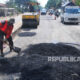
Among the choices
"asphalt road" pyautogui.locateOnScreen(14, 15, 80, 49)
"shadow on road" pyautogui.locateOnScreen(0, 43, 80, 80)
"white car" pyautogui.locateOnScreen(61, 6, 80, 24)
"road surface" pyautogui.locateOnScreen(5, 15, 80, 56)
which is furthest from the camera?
"white car" pyautogui.locateOnScreen(61, 6, 80, 24)

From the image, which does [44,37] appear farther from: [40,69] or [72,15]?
[72,15]

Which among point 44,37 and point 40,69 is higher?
point 40,69

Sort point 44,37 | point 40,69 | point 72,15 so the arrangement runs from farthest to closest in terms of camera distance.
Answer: point 72,15 → point 44,37 → point 40,69

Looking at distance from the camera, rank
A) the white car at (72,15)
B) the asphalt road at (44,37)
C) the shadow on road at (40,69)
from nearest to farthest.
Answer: the shadow on road at (40,69)
the asphalt road at (44,37)
the white car at (72,15)

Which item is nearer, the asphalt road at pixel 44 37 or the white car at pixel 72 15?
the asphalt road at pixel 44 37

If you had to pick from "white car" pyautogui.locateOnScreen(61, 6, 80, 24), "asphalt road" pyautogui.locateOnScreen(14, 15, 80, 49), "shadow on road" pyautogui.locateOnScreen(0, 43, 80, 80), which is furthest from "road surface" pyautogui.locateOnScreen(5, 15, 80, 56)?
"white car" pyautogui.locateOnScreen(61, 6, 80, 24)

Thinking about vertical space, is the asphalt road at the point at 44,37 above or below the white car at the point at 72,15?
below

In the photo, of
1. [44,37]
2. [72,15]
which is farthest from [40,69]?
[72,15]

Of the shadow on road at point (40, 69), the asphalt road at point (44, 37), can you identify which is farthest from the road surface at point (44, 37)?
the shadow on road at point (40, 69)

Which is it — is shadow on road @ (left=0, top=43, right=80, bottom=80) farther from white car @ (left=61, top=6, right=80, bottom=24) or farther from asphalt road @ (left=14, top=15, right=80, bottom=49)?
white car @ (left=61, top=6, right=80, bottom=24)

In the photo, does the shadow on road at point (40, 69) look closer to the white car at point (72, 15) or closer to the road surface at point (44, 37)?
the road surface at point (44, 37)

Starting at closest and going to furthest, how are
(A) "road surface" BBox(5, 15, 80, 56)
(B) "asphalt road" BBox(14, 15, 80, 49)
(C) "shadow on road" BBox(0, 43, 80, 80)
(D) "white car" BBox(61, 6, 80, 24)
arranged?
(C) "shadow on road" BBox(0, 43, 80, 80) → (A) "road surface" BBox(5, 15, 80, 56) → (B) "asphalt road" BBox(14, 15, 80, 49) → (D) "white car" BBox(61, 6, 80, 24)

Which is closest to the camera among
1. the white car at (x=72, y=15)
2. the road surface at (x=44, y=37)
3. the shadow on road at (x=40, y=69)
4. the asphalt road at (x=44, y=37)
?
the shadow on road at (x=40, y=69)

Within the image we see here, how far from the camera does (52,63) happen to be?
21.9 feet
